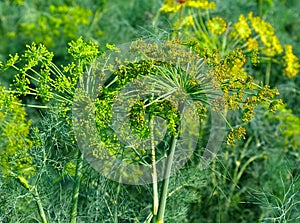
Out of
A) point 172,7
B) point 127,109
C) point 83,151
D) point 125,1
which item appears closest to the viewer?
point 127,109

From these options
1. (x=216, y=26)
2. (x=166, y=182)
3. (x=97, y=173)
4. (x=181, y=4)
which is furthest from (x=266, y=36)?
(x=166, y=182)

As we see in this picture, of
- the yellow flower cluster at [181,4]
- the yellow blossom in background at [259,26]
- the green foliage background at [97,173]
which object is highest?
the yellow flower cluster at [181,4]

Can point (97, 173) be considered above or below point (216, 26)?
below

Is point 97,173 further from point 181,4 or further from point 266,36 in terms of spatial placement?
point 266,36

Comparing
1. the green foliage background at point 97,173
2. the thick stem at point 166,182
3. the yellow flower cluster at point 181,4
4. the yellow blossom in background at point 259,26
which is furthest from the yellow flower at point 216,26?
the thick stem at point 166,182

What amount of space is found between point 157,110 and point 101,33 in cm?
330

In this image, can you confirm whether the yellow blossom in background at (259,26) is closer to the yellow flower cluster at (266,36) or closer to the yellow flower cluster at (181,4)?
the yellow flower cluster at (266,36)

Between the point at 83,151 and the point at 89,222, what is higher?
the point at 83,151

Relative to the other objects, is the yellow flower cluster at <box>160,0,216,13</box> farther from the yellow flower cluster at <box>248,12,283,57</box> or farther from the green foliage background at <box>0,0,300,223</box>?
the yellow flower cluster at <box>248,12,283,57</box>

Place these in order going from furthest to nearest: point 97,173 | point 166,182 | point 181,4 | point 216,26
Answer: point 181,4 < point 216,26 < point 97,173 < point 166,182

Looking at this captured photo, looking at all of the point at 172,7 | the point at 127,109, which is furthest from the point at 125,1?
the point at 127,109

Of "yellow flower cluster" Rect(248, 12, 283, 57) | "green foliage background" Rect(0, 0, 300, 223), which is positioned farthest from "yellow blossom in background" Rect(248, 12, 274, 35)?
"green foliage background" Rect(0, 0, 300, 223)

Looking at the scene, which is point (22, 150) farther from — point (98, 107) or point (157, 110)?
point (157, 110)

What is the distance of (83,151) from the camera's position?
3.05 m
